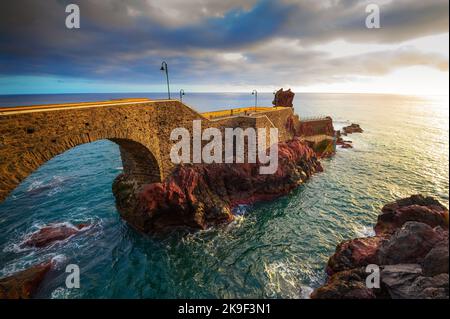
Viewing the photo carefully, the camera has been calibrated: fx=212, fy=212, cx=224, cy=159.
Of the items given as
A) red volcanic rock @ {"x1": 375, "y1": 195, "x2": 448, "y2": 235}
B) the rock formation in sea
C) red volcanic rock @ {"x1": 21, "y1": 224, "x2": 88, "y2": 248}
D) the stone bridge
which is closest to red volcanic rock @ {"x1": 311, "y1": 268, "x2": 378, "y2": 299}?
the rock formation in sea

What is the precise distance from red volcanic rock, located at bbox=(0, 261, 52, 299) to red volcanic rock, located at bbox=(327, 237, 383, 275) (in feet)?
67.0

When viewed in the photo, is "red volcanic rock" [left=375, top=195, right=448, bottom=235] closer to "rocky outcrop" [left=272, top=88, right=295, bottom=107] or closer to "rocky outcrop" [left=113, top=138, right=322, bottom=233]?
"rocky outcrop" [left=113, top=138, right=322, bottom=233]

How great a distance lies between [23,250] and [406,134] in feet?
320

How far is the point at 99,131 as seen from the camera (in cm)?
1409

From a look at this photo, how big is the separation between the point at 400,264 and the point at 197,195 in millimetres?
16201

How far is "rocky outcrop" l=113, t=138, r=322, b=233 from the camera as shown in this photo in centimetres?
1972

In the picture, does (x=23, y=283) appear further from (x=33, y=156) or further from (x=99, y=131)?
(x=99, y=131)

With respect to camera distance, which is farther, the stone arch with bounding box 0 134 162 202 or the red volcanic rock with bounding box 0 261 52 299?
the red volcanic rock with bounding box 0 261 52 299

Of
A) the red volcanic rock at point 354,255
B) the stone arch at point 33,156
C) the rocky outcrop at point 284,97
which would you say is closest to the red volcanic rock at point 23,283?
the stone arch at point 33,156

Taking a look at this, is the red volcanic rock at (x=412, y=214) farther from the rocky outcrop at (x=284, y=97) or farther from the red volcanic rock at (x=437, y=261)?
the rocky outcrop at (x=284, y=97)

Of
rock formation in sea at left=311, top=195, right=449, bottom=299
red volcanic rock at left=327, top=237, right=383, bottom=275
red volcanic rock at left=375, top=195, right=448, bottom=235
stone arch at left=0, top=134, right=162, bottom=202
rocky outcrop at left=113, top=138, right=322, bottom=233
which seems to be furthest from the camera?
rocky outcrop at left=113, top=138, right=322, bottom=233

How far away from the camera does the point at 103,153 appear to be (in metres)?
49.2
